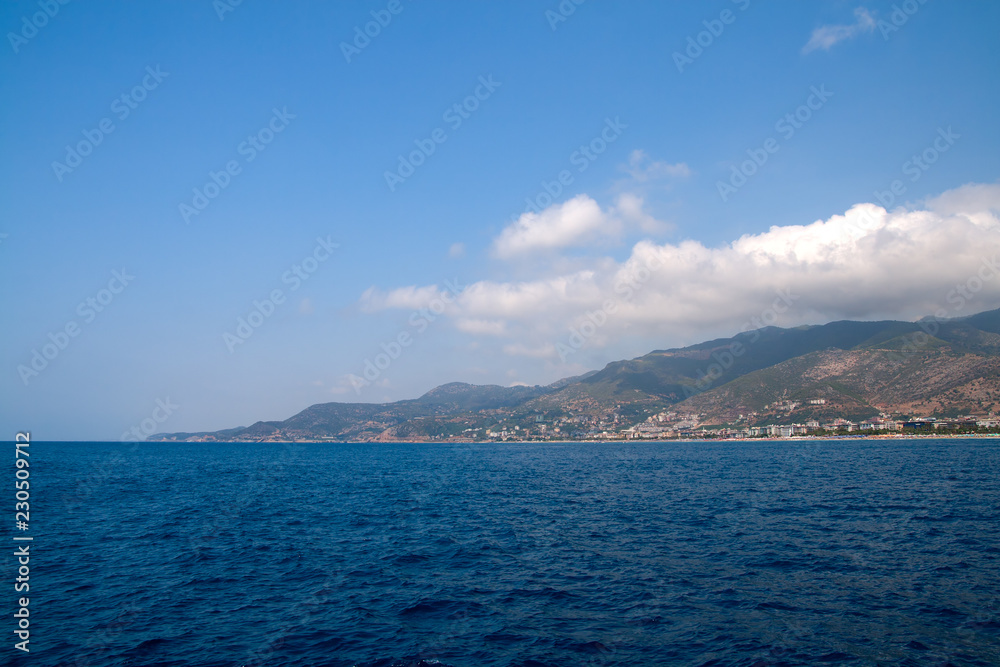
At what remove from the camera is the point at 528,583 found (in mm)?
28703

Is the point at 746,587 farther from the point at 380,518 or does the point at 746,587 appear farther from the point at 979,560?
the point at 380,518

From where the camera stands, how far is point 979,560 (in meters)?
30.3

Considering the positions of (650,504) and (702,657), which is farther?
(650,504)

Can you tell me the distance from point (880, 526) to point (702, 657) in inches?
1255

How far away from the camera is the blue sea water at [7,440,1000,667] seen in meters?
20.2

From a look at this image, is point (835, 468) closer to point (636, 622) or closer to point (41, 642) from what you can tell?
point (636, 622)

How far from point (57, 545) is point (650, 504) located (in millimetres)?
54578

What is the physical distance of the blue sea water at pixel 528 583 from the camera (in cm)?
2023

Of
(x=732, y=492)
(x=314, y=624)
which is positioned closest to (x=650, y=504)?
(x=732, y=492)

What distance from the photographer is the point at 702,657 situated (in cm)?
1902

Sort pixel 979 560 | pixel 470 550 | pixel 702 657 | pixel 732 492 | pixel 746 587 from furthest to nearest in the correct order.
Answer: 1. pixel 732 492
2. pixel 470 550
3. pixel 979 560
4. pixel 746 587
5. pixel 702 657

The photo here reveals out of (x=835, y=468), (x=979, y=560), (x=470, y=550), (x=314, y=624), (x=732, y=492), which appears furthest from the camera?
(x=835, y=468)

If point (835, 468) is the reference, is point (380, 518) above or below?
above

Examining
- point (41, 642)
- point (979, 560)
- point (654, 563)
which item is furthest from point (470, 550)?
point (979, 560)
